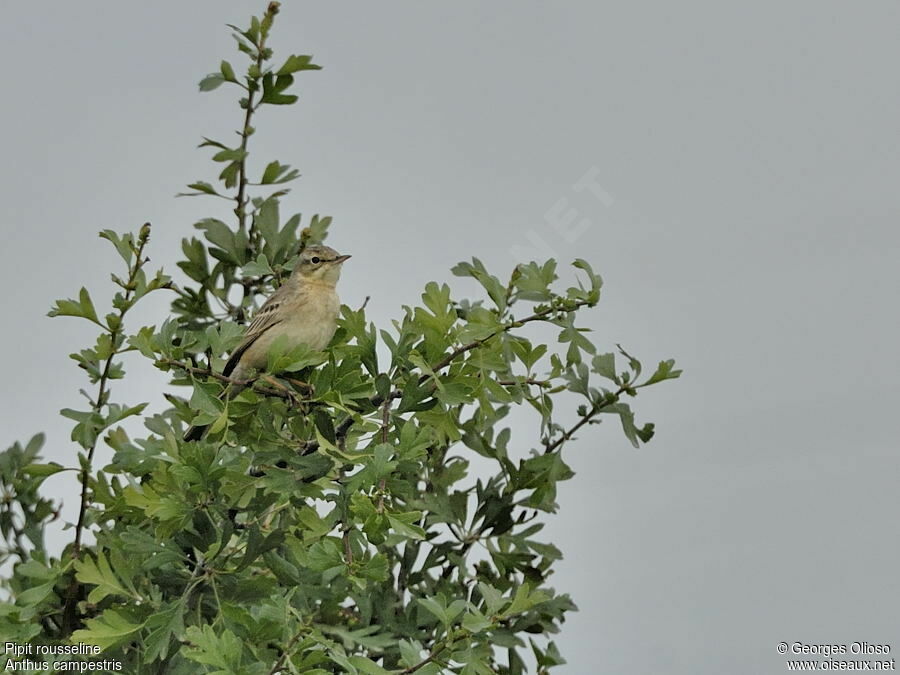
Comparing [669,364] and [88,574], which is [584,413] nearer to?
[669,364]

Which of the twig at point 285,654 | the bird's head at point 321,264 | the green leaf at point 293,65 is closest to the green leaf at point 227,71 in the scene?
the green leaf at point 293,65

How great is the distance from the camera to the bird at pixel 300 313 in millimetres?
2484

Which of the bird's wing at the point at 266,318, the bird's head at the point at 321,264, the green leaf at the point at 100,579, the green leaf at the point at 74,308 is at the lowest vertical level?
the green leaf at the point at 100,579

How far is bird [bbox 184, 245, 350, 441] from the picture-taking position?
2.48m

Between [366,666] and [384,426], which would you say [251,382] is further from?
[366,666]

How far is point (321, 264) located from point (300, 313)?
177 mm

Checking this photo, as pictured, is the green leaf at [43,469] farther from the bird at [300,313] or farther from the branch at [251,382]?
the branch at [251,382]

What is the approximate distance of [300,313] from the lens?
254 cm

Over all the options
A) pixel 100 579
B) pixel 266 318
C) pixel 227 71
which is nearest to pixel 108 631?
pixel 100 579

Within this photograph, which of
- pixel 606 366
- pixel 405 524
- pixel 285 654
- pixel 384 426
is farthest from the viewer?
pixel 606 366

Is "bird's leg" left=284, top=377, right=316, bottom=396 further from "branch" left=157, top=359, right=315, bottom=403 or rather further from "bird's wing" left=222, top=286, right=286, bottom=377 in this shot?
"bird's wing" left=222, top=286, right=286, bottom=377

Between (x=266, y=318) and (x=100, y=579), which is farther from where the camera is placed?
(x=266, y=318)

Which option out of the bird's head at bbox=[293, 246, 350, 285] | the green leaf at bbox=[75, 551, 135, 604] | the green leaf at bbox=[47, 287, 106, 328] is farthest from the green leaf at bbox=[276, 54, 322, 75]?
the green leaf at bbox=[75, 551, 135, 604]

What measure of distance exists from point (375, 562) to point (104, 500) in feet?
2.53
